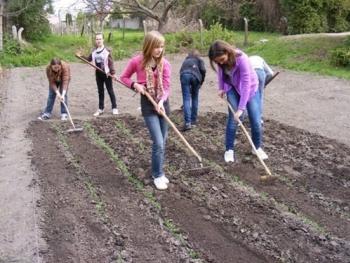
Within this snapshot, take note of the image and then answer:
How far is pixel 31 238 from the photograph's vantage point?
4465mm

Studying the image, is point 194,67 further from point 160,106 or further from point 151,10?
point 151,10

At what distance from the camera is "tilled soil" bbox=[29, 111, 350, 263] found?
4270 mm

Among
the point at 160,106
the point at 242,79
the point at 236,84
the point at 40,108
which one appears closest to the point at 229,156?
the point at 236,84

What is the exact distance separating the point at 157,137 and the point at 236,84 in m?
1.23

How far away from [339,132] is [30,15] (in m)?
19.3

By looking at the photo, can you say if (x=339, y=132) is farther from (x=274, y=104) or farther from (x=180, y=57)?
(x=180, y=57)

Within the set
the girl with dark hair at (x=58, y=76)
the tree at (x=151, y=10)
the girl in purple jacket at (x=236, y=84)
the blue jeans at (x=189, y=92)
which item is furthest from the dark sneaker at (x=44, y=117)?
the tree at (x=151, y=10)

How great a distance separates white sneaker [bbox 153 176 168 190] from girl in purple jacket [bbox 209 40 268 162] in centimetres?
109

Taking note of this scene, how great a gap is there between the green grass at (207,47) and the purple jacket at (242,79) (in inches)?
329

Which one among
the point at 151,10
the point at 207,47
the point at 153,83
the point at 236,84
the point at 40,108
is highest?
the point at 151,10

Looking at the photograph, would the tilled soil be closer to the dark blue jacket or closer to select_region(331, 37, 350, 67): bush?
the dark blue jacket

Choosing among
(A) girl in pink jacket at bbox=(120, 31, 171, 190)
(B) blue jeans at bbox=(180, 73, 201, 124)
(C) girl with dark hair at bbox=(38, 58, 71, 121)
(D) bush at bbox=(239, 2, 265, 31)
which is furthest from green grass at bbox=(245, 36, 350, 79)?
(A) girl in pink jacket at bbox=(120, 31, 171, 190)

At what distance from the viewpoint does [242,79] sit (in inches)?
233

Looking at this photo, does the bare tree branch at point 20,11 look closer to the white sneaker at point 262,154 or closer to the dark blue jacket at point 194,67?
the dark blue jacket at point 194,67
